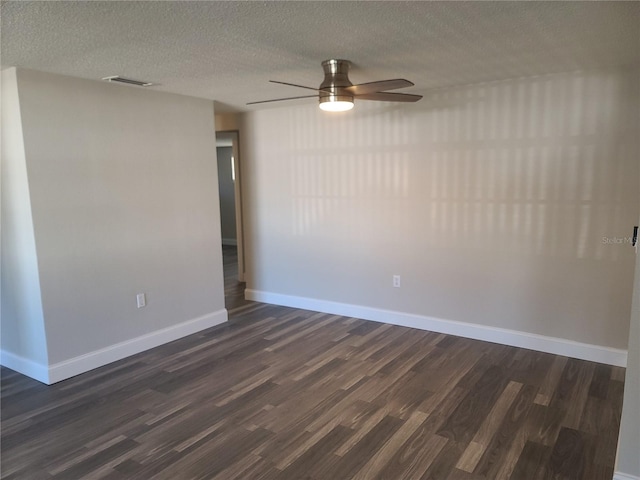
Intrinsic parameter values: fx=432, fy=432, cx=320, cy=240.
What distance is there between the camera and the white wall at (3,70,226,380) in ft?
10.2

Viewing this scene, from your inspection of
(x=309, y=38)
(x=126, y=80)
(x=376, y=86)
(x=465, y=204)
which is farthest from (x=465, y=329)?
(x=126, y=80)

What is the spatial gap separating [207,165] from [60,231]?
150 cm

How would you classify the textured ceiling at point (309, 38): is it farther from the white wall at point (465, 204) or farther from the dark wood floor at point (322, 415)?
the dark wood floor at point (322, 415)

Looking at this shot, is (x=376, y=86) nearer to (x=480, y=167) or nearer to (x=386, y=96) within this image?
(x=386, y=96)

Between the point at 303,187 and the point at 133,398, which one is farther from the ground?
the point at 303,187

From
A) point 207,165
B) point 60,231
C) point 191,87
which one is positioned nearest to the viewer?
point 60,231

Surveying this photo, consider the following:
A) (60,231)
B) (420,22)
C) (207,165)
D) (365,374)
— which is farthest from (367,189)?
(60,231)

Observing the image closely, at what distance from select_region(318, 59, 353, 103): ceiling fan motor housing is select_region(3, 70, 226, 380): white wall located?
171cm

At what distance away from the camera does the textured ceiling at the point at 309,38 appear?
77.1 inches

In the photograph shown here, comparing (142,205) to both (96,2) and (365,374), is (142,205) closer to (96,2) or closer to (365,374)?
(96,2)

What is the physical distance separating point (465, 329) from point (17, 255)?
12.2ft

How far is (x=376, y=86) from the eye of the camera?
2.72m

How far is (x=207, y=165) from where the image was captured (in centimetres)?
425

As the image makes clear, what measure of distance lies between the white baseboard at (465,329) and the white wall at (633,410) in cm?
166
